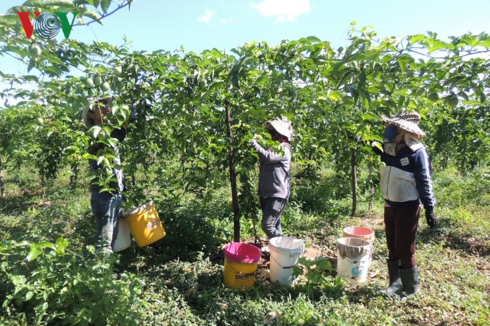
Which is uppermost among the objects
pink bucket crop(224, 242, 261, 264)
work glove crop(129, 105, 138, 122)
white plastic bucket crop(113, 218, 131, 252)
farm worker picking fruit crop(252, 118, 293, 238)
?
work glove crop(129, 105, 138, 122)

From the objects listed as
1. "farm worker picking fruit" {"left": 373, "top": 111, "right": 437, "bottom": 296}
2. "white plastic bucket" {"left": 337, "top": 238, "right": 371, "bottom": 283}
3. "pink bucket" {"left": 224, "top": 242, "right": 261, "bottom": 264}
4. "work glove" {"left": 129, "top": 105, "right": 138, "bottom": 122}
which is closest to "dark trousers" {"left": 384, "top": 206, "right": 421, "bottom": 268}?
"farm worker picking fruit" {"left": 373, "top": 111, "right": 437, "bottom": 296}

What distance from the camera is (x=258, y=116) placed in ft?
8.09

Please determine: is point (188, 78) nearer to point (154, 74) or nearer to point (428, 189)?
point (154, 74)

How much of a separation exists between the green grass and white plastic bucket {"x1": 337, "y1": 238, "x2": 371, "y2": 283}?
9 cm

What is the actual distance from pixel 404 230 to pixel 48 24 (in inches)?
109

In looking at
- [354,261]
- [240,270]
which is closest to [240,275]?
[240,270]

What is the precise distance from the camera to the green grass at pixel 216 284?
2.25 metres

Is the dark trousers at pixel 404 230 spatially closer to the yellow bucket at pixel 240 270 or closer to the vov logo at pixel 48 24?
the yellow bucket at pixel 240 270

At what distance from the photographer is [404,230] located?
2.74 metres

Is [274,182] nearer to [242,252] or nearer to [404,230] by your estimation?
[242,252]

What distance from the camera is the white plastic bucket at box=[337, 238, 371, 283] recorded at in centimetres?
304

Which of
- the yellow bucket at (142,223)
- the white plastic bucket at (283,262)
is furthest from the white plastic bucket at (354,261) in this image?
the yellow bucket at (142,223)

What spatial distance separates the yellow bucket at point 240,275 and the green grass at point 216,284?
0.22 ft

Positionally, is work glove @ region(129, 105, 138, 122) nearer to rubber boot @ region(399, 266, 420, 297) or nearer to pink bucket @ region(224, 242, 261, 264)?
pink bucket @ region(224, 242, 261, 264)
